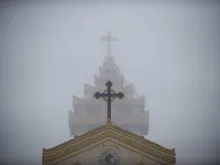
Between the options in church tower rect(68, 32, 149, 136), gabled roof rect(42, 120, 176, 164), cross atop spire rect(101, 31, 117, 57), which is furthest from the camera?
cross atop spire rect(101, 31, 117, 57)

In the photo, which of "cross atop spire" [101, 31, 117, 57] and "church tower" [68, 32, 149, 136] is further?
"cross atop spire" [101, 31, 117, 57]

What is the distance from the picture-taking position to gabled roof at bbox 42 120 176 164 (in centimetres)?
1404

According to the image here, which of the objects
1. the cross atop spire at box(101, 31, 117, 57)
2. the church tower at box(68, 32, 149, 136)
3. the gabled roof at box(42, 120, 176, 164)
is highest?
the cross atop spire at box(101, 31, 117, 57)

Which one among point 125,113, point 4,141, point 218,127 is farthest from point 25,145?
point 218,127

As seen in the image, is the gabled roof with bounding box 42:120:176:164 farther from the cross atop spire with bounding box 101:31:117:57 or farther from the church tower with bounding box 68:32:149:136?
the cross atop spire with bounding box 101:31:117:57

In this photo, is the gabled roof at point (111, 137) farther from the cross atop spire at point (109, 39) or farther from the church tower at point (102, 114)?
the cross atop spire at point (109, 39)

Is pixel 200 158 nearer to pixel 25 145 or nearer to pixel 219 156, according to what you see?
pixel 219 156

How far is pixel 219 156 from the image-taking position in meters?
21.0

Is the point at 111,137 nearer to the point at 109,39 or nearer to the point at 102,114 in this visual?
the point at 102,114

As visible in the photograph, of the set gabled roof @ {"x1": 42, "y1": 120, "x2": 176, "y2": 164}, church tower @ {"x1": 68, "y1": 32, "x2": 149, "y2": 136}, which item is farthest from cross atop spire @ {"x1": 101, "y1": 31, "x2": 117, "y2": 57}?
gabled roof @ {"x1": 42, "y1": 120, "x2": 176, "y2": 164}

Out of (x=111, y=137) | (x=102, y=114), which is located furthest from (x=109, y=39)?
(x=111, y=137)

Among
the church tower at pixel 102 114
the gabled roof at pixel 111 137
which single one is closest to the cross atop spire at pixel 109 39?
the church tower at pixel 102 114

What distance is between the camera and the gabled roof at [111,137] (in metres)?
14.0

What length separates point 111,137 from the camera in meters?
14.1
